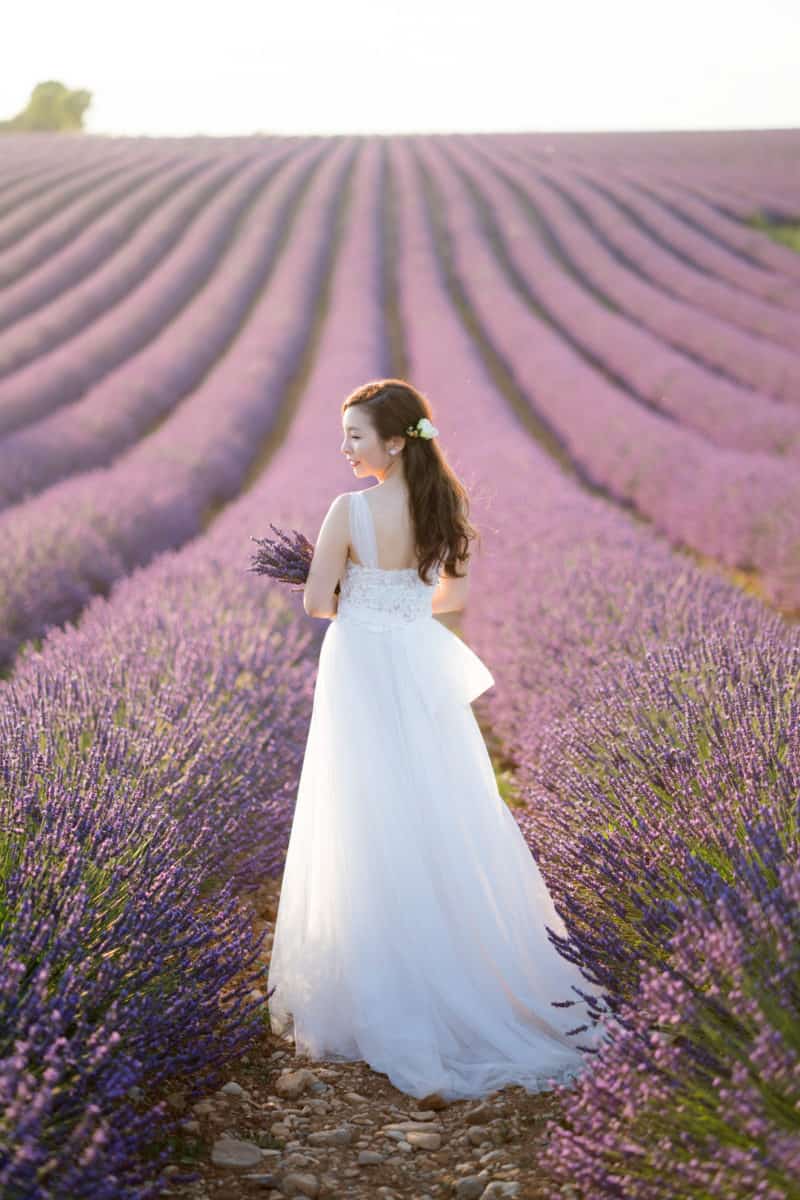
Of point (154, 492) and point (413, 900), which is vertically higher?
point (154, 492)

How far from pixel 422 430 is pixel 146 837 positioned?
3.60ft

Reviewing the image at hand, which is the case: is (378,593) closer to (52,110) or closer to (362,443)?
(362,443)

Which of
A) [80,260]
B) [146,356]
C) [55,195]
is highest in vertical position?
[55,195]

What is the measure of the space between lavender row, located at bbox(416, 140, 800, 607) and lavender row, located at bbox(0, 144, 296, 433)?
4.82 m

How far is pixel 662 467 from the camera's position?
347 inches

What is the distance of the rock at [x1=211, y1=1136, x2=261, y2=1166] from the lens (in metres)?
2.00

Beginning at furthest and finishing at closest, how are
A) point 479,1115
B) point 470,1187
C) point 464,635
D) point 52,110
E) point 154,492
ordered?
point 52,110, point 154,492, point 464,635, point 479,1115, point 470,1187

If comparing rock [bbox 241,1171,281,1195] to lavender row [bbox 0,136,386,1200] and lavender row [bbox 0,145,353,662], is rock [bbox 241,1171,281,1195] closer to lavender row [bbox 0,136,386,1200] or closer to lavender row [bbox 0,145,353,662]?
lavender row [bbox 0,136,386,1200]

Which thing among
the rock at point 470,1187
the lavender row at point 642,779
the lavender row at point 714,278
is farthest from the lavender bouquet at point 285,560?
the lavender row at point 714,278

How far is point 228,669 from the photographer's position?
3.86m

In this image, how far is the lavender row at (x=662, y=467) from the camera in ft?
22.6

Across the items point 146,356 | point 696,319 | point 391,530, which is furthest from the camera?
point 696,319

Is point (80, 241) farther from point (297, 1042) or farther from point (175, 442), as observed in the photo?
point (297, 1042)

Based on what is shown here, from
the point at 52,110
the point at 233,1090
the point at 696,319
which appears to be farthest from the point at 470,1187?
the point at 52,110
